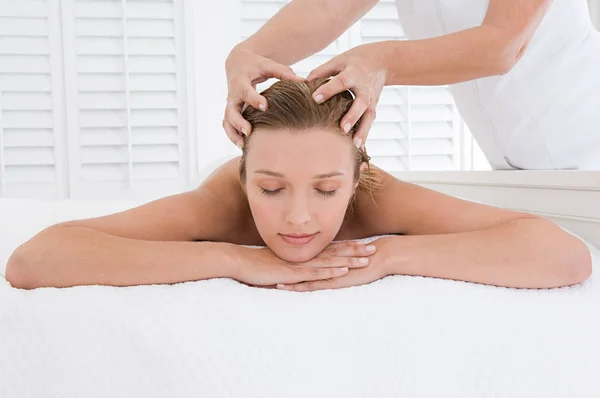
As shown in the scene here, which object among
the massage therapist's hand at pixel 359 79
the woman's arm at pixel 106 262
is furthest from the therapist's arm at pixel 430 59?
the woman's arm at pixel 106 262

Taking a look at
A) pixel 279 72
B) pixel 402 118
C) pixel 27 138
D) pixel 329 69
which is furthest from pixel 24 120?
pixel 329 69

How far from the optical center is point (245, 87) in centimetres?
116

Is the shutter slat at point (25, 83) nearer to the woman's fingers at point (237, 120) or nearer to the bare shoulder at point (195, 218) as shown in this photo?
the bare shoulder at point (195, 218)

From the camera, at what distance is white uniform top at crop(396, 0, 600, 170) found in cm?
172

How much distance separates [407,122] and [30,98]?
80.6 inches

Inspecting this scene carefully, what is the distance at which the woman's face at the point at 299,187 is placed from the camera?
3.61 ft

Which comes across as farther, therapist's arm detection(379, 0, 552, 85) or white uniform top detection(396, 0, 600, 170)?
white uniform top detection(396, 0, 600, 170)

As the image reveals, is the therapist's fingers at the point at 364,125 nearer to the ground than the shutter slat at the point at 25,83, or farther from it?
nearer to the ground

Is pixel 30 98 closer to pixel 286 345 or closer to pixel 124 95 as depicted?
pixel 124 95

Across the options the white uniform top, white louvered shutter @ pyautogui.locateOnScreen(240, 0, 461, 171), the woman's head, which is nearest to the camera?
the woman's head

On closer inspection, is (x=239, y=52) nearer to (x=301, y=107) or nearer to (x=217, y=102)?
(x=301, y=107)

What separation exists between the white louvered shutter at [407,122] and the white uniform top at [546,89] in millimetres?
1858

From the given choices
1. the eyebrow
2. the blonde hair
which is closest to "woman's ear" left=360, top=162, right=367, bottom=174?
the blonde hair

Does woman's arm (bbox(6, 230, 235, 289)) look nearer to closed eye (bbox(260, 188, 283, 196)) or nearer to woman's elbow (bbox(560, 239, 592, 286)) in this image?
closed eye (bbox(260, 188, 283, 196))
